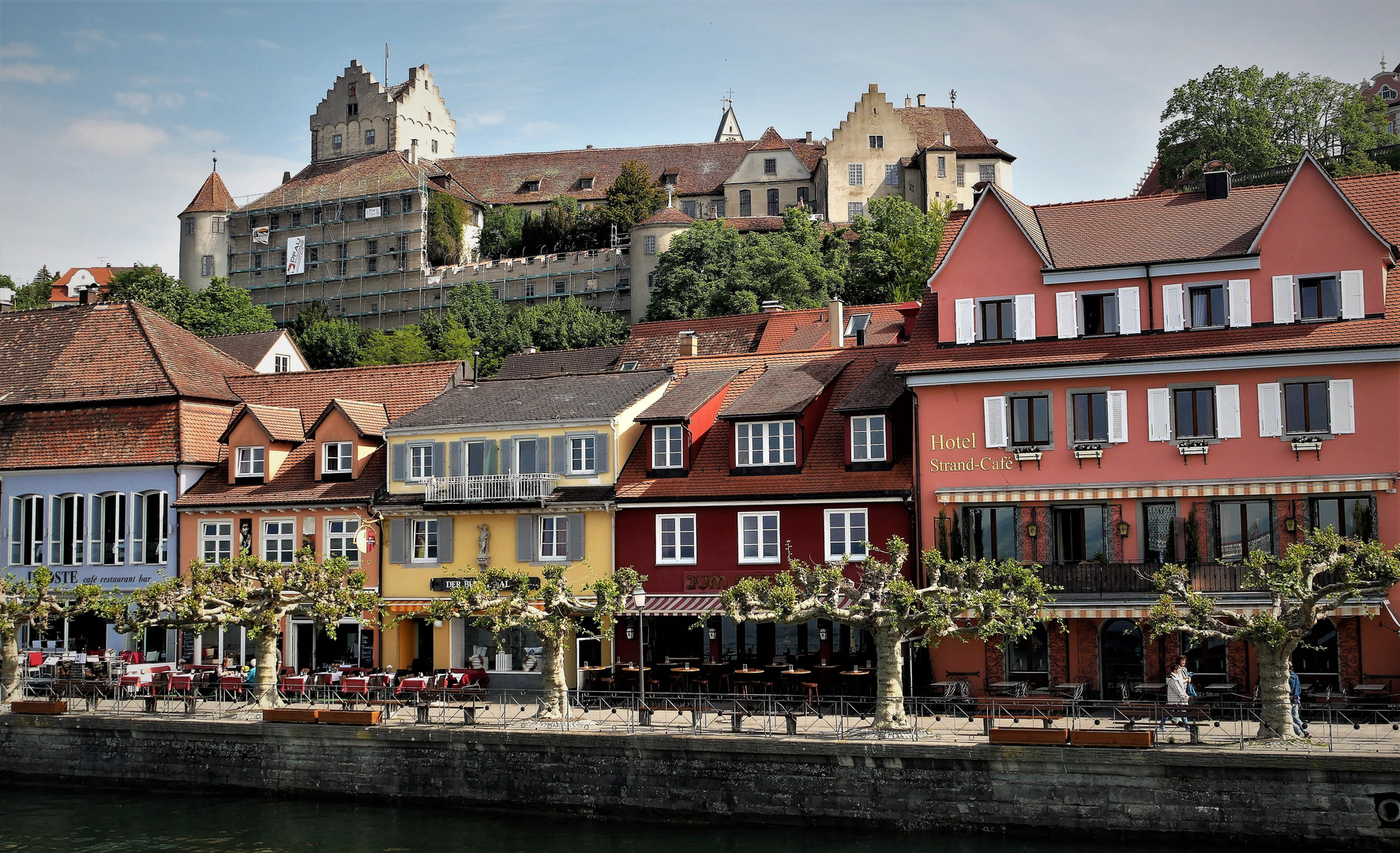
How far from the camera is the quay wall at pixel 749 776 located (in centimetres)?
3066

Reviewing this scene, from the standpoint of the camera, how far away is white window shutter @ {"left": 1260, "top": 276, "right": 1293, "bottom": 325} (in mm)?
40625

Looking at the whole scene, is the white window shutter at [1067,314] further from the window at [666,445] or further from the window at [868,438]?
the window at [666,445]

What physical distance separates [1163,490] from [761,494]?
12.1 meters

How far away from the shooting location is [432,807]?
37906 millimetres

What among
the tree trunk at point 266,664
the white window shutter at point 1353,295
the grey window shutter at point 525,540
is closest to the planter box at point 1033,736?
the white window shutter at point 1353,295

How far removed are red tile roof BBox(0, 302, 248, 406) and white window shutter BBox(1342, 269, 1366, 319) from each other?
40.3m

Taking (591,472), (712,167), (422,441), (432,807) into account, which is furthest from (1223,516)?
(712,167)

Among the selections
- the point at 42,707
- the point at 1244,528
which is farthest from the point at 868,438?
the point at 42,707

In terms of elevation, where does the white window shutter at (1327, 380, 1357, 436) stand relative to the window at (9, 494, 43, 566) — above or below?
above

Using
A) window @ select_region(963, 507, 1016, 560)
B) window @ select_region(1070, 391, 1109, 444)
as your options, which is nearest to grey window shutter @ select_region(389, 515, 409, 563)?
window @ select_region(963, 507, 1016, 560)

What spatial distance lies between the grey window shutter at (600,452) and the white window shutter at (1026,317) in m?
13.9

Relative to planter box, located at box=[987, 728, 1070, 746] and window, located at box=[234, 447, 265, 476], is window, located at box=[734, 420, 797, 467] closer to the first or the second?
planter box, located at box=[987, 728, 1070, 746]

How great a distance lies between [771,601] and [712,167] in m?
101

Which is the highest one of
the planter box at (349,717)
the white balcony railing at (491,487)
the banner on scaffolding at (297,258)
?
the banner on scaffolding at (297,258)
